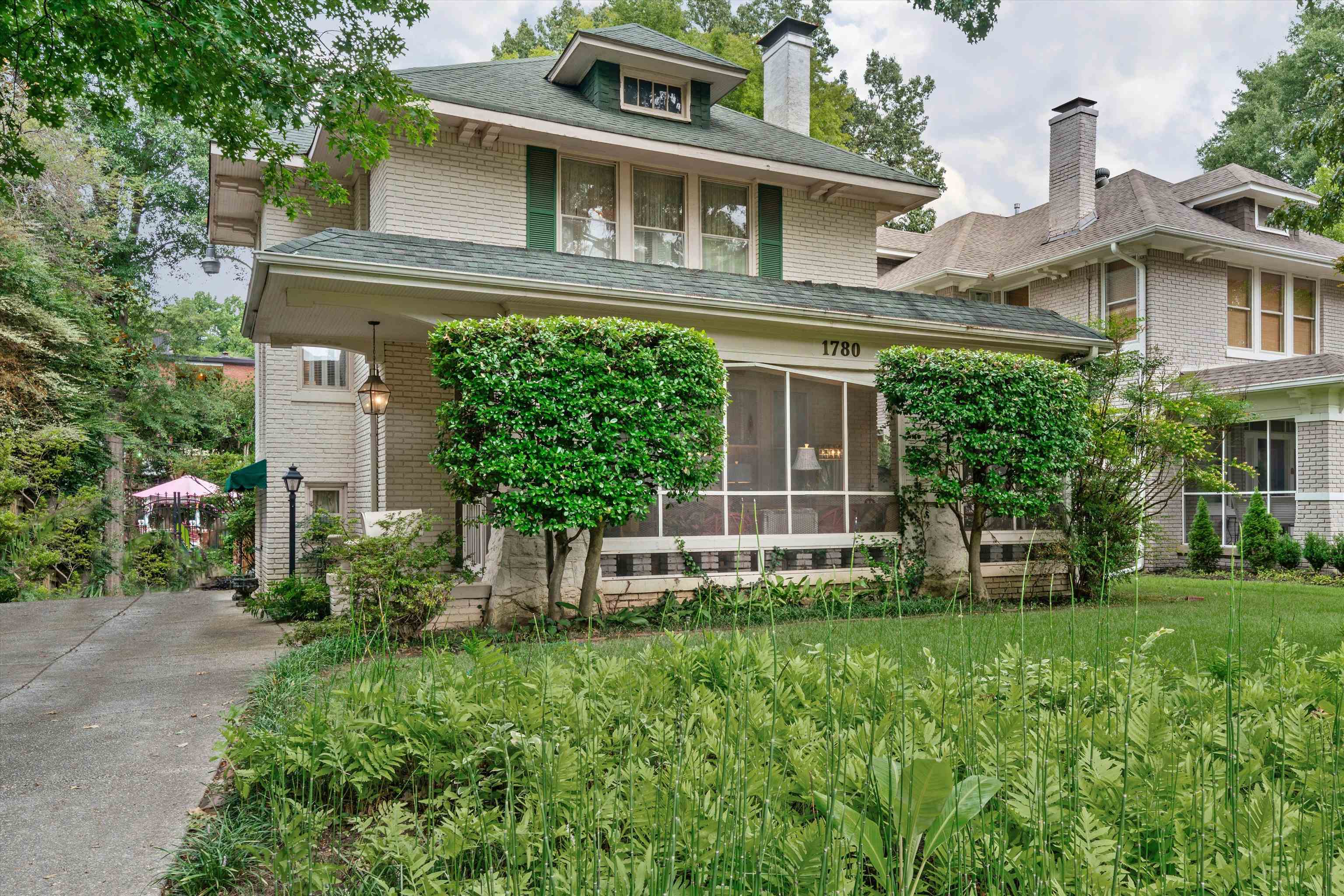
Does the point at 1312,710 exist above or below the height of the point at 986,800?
below

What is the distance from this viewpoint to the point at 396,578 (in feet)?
22.9

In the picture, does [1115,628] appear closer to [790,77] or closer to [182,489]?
[790,77]

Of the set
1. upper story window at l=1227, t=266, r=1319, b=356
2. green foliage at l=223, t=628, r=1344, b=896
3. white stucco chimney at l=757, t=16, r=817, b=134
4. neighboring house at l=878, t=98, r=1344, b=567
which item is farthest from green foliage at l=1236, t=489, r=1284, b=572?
green foliage at l=223, t=628, r=1344, b=896

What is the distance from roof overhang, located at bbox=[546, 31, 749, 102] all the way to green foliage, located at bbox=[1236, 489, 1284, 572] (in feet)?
36.0

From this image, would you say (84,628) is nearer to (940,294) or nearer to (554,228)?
(554,228)

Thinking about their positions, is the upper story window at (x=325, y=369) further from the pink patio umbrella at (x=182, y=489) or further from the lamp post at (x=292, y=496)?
the pink patio umbrella at (x=182, y=489)

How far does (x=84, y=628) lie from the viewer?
915 cm

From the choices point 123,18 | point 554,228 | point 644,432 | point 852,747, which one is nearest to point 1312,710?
point 852,747

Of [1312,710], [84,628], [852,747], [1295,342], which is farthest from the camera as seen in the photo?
[1295,342]

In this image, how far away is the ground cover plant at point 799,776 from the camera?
1.94 meters

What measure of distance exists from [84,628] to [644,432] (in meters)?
6.52

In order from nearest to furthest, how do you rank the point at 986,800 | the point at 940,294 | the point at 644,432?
the point at 986,800, the point at 644,432, the point at 940,294

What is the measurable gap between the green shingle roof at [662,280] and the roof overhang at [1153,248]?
5307mm

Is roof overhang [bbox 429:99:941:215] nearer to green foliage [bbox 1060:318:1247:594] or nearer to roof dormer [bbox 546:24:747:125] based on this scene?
roof dormer [bbox 546:24:747:125]
